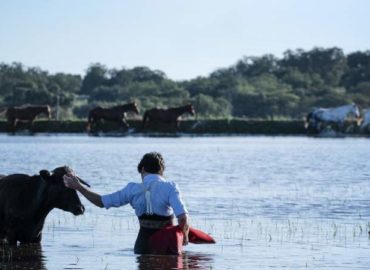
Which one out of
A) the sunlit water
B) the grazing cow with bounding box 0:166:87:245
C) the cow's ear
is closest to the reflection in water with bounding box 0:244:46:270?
the sunlit water

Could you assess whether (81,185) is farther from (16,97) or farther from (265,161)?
(16,97)

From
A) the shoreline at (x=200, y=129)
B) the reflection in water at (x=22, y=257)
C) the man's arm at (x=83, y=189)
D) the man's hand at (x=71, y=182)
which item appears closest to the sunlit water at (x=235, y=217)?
the reflection in water at (x=22, y=257)

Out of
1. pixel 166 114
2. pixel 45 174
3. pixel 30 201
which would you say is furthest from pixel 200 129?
pixel 45 174

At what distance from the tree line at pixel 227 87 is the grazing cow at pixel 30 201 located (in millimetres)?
64791

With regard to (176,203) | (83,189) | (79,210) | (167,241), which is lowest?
(167,241)

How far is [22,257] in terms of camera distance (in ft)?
48.5

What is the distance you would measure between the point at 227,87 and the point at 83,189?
107 meters

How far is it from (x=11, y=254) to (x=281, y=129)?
57.2 meters

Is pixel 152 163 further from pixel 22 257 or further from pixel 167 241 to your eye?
pixel 22 257

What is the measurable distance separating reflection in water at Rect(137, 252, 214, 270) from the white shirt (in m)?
0.57

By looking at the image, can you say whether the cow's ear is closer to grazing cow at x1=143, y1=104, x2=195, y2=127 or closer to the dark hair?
the dark hair

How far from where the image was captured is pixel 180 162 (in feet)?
→ 134

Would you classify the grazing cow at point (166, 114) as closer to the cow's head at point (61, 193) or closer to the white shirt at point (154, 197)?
the cow's head at point (61, 193)

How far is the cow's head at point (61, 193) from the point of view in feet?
48.5
